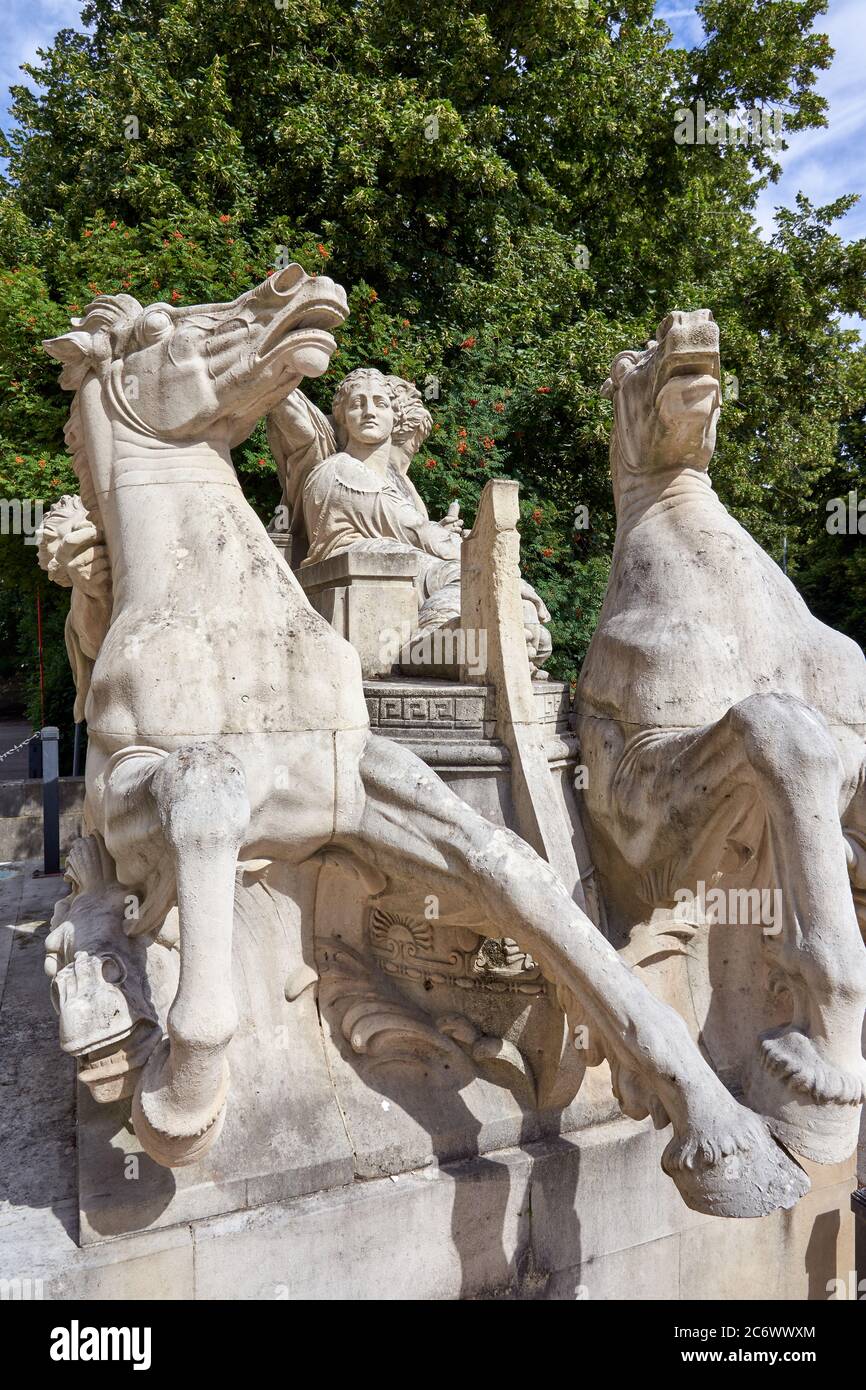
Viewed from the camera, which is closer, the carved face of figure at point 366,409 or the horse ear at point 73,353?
the horse ear at point 73,353

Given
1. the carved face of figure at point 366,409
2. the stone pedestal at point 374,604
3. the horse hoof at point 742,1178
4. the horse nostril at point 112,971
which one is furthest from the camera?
the carved face of figure at point 366,409

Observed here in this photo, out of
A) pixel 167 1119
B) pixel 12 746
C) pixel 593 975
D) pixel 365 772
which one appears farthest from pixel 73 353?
pixel 12 746

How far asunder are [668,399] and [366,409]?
2.17 m

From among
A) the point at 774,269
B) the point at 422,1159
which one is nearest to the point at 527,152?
the point at 774,269

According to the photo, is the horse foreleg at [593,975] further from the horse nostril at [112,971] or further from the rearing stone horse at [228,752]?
the horse nostril at [112,971]

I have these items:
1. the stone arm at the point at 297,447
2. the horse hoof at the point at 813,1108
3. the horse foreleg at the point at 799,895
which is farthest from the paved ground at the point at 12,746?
the horse hoof at the point at 813,1108

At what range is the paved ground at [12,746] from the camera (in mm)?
14391

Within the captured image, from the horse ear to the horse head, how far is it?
1877 mm

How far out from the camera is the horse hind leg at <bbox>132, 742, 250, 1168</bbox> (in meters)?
2.20

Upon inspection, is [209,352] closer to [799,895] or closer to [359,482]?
[359,482]

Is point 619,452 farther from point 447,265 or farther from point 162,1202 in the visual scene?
point 447,265

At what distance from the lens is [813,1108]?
91.0 inches

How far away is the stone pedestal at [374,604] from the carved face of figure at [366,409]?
1226 mm

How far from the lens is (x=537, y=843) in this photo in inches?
124
